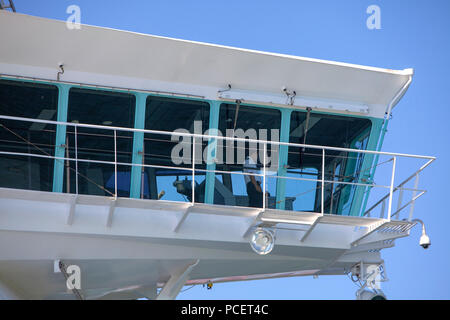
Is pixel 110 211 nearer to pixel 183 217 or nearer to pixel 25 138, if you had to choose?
pixel 183 217

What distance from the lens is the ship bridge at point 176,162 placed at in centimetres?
1148

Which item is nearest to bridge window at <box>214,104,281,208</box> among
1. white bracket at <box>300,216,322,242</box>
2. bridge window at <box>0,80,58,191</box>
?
white bracket at <box>300,216,322,242</box>

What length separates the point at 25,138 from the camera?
12.1m

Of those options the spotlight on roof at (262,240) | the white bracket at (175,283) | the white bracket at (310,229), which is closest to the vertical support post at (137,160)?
the white bracket at (175,283)

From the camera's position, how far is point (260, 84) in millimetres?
13211

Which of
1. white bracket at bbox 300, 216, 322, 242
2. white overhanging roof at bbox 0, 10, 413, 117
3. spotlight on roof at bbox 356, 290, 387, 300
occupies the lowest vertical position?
spotlight on roof at bbox 356, 290, 387, 300

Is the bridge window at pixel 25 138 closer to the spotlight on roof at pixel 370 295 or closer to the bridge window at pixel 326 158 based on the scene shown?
the bridge window at pixel 326 158

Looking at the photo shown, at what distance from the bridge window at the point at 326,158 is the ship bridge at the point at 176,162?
0.08 ft

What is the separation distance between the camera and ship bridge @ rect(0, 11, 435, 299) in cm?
1148

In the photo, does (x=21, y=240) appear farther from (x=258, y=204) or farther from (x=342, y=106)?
(x=342, y=106)

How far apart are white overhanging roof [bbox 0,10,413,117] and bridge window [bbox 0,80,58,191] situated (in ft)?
1.25

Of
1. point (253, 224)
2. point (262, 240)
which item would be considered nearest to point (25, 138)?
point (253, 224)

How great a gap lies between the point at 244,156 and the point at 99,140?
2340mm

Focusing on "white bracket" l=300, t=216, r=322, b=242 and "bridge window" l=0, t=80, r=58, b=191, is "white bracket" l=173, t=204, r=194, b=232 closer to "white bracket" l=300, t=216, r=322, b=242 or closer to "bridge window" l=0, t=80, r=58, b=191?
"white bracket" l=300, t=216, r=322, b=242
